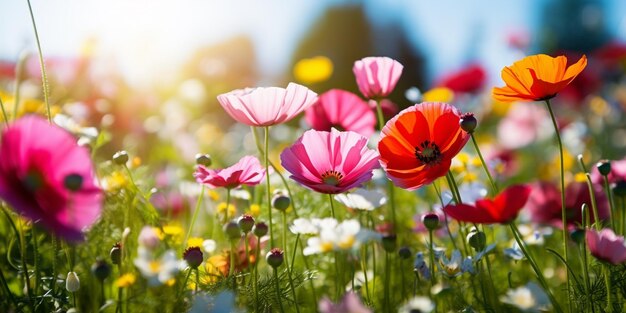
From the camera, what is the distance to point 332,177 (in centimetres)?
75

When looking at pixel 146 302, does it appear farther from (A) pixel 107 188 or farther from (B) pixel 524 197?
(B) pixel 524 197

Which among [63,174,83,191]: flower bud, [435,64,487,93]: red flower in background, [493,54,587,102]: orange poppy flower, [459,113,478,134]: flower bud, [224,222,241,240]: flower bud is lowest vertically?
[435,64,487,93]: red flower in background

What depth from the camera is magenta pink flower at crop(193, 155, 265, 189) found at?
0.76m

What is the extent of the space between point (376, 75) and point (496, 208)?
0.34m

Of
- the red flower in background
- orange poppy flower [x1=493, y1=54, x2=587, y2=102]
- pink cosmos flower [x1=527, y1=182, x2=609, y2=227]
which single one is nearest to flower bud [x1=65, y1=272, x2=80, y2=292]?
orange poppy flower [x1=493, y1=54, x2=587, y2=102]

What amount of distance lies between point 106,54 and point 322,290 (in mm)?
1459

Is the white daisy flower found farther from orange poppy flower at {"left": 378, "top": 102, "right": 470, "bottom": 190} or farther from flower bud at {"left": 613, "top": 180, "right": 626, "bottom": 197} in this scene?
flower bud at {"left": 613, "top": 180, "right": 626, "bottom": 197}

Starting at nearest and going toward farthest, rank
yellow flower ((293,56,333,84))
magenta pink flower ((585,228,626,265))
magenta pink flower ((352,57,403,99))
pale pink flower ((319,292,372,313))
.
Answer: pale pink flower ((319,292,372,313)) → magenta pink flower ((585,228,626,265)) → magenta pink flower ((352,57,403,99)) → yellow flower ((293,56,333,84))

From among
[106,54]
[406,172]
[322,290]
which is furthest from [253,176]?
[106,54]

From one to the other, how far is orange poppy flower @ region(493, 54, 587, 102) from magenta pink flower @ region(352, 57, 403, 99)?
0.18 m

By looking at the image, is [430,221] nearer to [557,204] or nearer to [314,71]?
[557,204]

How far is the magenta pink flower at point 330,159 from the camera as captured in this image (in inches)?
28.9

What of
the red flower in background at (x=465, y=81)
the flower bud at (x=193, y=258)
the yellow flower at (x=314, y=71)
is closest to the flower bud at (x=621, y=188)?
the flower bud at (x=193, y=258)

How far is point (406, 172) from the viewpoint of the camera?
2.44 feet
